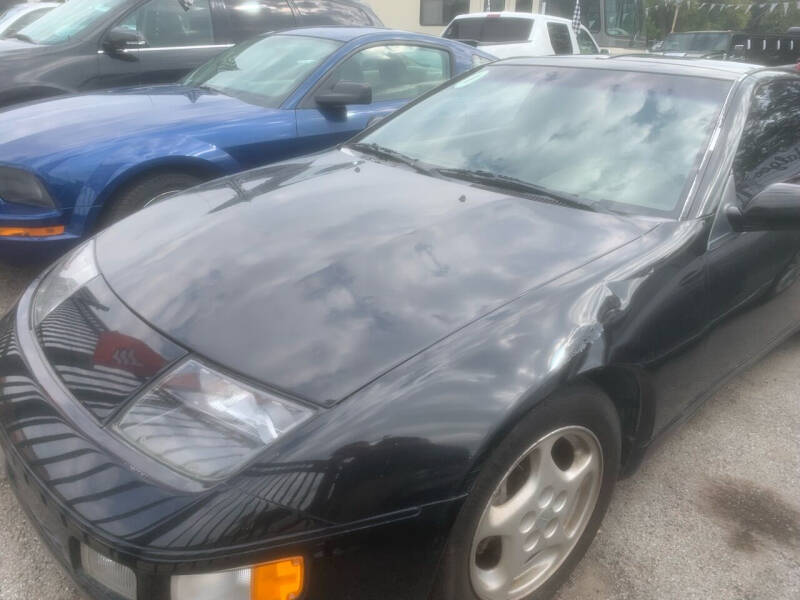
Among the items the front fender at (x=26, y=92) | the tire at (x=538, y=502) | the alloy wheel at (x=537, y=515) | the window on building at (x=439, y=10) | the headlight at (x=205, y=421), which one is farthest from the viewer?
the window on building at (x=439, y=10)

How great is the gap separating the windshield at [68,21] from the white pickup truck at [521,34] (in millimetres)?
5737

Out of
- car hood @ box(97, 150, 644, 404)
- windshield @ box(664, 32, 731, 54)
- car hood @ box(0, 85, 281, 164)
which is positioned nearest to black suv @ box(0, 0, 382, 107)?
car hood @ box(0, 85, 281, 164)

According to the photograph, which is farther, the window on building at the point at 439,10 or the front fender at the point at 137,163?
the window on building at the point at 439,10

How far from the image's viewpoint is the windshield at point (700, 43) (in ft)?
48.7

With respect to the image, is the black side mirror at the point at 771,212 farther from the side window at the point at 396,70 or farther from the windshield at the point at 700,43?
the windshield at the point at 700,43

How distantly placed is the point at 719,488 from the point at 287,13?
5269 millimetres

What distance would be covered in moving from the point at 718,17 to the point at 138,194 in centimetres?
2412

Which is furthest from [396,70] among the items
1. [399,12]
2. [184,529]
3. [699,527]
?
[399,12]

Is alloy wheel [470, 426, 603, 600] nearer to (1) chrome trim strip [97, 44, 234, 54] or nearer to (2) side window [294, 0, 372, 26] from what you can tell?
(1) chrome trim strip [97, 44, 234, 54]

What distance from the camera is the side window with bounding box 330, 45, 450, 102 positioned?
4562 mm

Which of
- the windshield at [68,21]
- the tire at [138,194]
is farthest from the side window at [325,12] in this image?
the tire at [138,194]

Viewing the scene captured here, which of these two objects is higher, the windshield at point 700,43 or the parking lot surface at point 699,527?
the parking lot surface at point 699,527

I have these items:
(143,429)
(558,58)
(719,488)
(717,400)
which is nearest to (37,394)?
(143,429)

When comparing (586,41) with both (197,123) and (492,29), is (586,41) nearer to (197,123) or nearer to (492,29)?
(492,29)
